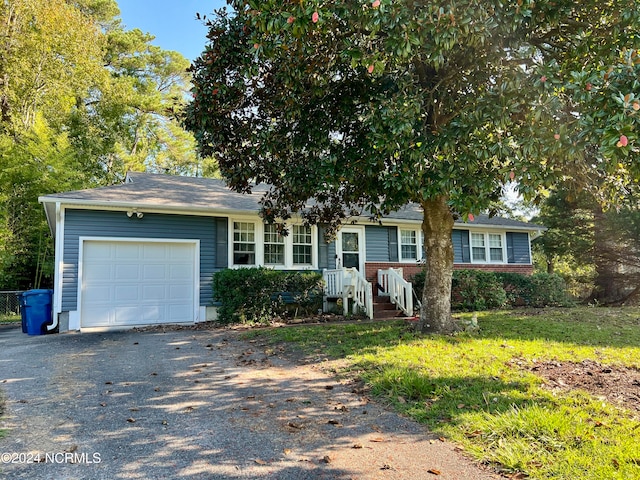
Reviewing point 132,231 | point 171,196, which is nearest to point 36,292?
point 132,231

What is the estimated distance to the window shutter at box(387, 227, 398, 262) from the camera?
43.6ft

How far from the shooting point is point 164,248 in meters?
10.3

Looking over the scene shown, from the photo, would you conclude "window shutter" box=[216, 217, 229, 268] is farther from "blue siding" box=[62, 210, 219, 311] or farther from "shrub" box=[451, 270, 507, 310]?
"shrub" box=[451, 270, 507, 310]

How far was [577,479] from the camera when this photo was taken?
8.48 feet

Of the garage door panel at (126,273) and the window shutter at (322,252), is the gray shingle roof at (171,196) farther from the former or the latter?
the window shutter at (322,252)

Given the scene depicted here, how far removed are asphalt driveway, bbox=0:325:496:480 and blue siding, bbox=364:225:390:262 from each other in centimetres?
737

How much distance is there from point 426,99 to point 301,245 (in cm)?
637

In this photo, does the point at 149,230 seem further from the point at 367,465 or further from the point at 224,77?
the point at 367,465

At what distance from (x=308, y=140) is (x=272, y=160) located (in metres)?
1.05

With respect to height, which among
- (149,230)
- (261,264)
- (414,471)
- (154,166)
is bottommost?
(414,471)

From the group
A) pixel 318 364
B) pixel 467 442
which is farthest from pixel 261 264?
pixel 467 442

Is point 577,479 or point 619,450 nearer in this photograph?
point 577,479

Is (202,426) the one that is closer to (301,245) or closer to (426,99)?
(426,99)

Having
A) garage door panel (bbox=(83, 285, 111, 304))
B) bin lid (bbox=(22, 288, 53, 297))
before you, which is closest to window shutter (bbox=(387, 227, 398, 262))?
garage door panel (bbox=(83, 285, 111, 304))
